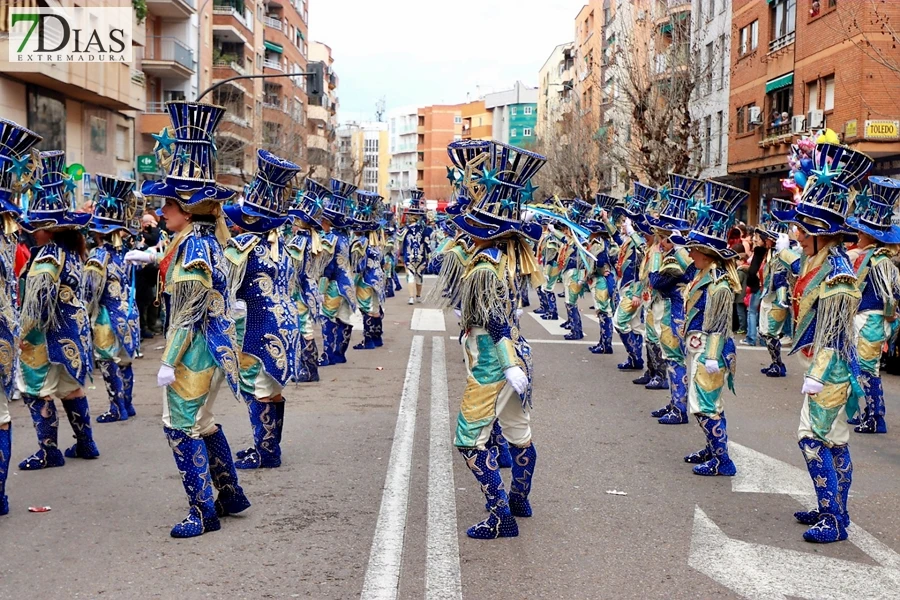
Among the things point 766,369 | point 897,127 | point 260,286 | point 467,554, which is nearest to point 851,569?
point 467,554

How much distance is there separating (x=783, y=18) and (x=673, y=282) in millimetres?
25127

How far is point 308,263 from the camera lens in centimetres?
1220

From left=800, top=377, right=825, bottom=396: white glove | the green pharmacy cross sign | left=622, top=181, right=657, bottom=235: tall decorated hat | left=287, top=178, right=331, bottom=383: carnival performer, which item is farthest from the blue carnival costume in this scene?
the green pharmacy cross sign

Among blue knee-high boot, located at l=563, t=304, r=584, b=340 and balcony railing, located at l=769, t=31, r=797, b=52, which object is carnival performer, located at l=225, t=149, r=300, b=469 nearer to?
blue knee-high boot, located at l=563, t=304, r=584, b=340

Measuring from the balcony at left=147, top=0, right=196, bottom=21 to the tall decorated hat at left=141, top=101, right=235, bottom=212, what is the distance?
3591 centimetres

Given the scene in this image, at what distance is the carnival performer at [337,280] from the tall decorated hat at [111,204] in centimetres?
375

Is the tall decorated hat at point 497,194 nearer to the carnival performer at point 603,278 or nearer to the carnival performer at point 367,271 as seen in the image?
the carnival performer at point 367,271

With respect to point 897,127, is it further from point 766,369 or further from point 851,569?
point 851,569

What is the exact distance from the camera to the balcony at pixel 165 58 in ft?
133

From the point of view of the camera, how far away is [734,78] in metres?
37.8

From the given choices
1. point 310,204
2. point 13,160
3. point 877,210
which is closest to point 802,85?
point 310,204

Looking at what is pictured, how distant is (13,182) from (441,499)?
3.31 meters

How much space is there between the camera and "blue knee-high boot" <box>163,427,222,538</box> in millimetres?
6043

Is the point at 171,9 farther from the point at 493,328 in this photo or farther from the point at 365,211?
the point at 493,328
